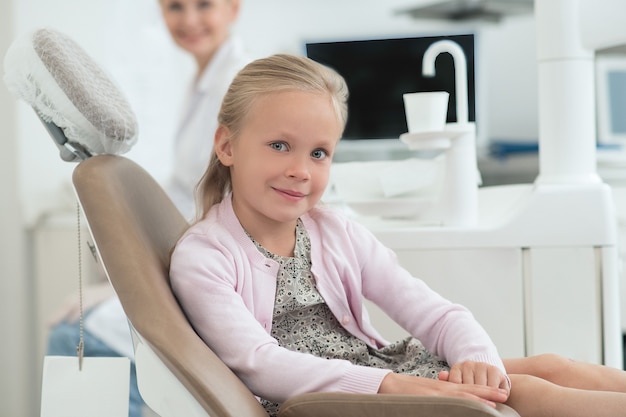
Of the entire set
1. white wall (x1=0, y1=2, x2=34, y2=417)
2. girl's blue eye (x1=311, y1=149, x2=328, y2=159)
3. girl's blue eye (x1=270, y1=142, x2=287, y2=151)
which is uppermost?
girl's blue eye (x1=270, y1=142, x2=287, y2=151)

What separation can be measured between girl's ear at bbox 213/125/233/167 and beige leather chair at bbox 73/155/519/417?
0.46 feet

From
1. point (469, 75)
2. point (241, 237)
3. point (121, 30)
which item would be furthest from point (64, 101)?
point (469, 75)

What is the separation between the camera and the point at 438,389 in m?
1.04

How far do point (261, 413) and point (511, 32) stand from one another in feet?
11.0

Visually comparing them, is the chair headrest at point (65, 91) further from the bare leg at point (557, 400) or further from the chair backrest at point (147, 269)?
the bare leg at point (557, 400)

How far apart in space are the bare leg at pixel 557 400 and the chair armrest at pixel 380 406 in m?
0.11

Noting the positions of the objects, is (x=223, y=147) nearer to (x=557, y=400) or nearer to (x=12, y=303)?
(x=557, y=400)

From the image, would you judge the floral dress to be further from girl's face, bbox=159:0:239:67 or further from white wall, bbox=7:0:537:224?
white wall, bbox=7:0:537:224

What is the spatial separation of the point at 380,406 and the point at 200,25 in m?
1.76

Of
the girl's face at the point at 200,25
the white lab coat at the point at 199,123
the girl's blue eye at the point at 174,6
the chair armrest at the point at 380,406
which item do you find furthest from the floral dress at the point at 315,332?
the girl's blue eye at the point at 174,6

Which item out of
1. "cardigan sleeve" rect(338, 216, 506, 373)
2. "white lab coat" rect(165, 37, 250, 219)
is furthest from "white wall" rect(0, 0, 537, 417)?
"cardigan sleeve" rect(338, 216, 506, 373)

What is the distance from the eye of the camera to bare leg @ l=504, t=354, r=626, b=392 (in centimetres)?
113

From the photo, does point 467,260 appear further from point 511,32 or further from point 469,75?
point 511,32

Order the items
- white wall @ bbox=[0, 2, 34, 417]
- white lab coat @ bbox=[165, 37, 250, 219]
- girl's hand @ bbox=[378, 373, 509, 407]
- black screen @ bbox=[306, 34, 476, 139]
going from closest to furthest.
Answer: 1. girl's hand @ bbox=[378, 373, 509, 407]
2. white lab coat @ bbox=[165, 37, 250, 219]
3. white wall @ bbox=[0, 2, 34, 417]
4. black screen @ bbox=[306, 34, 476, 139]
